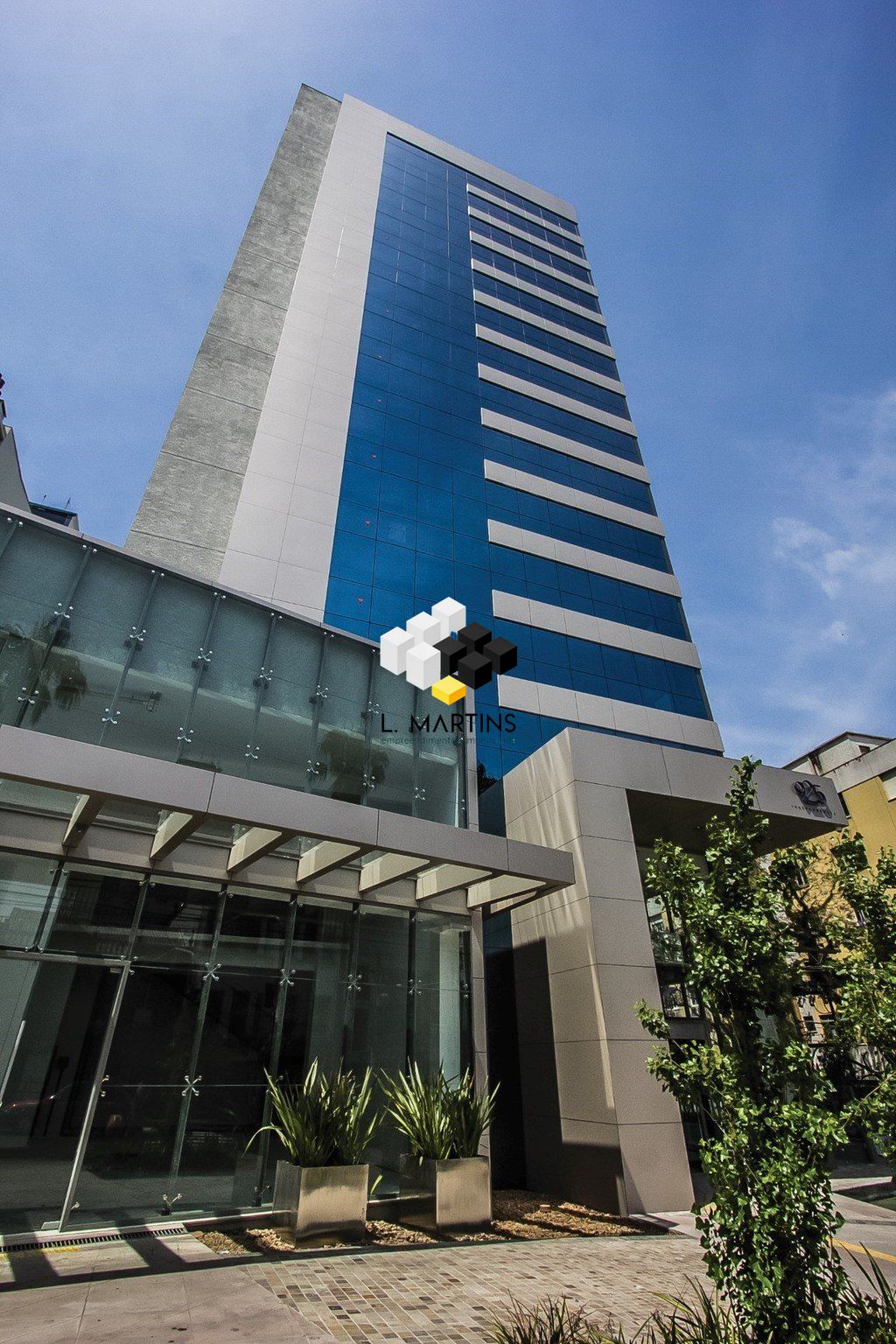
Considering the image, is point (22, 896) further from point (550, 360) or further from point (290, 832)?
point (550, 360)

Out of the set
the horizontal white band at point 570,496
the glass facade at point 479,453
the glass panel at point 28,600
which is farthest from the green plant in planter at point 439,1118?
Result: the horizontal white band at point 570,496

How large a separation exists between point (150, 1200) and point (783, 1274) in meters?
7.32

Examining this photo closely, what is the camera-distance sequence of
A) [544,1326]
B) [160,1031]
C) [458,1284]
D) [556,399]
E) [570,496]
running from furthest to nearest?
[556,399] → [570,496] → [160,1031] → [458,1284] → [544,1326]

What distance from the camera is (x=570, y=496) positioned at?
27.1m

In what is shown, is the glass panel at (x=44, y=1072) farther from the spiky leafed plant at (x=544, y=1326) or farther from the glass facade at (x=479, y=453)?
the glass facade at (x=479, y=453)

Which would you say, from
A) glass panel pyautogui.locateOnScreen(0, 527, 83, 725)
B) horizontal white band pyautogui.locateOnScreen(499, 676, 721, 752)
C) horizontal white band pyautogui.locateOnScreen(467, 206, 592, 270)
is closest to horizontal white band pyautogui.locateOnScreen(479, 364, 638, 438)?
horizontal white band pyautogui.locateOnScreen(467, 206, 592, 270)

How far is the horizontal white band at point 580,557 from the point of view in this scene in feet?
79.2

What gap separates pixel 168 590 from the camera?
→ 399 inches

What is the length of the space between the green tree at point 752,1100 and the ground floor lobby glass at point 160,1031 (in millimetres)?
5616

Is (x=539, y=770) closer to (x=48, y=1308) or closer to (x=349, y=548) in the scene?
(x=349, y=548)

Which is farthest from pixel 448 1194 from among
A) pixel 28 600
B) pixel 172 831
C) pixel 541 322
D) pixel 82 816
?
pixel 541 322

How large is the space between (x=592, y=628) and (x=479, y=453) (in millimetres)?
8311

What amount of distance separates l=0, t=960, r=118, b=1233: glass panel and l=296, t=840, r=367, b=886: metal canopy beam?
8.98 ft

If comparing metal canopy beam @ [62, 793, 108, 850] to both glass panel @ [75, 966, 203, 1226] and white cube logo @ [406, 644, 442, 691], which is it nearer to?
glass panel @ [75, 966, 203, 1226]
